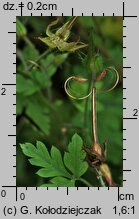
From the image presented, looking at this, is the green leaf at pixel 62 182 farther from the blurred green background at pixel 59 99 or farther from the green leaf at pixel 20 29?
the green leaf at pixel 20 29

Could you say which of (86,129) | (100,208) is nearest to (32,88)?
(86,129)

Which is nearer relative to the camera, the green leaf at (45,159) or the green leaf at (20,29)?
the green leaf at (45,159)

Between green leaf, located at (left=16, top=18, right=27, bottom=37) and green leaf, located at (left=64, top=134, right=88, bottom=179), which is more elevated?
green leaf, located at (left=16, top=18, right=27, bottom=37)

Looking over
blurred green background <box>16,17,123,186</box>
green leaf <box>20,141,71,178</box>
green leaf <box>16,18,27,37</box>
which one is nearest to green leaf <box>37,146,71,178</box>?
green leaf <box>20,141,71,178</box>

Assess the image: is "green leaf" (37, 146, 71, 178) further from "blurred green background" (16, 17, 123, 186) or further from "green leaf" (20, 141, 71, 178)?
"blurred green background" (16, 17, 123, 186)

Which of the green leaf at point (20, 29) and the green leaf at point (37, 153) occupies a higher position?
the green leaf at point (20, 29)

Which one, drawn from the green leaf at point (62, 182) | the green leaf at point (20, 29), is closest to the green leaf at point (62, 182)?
the green leaf at point (62, 182)

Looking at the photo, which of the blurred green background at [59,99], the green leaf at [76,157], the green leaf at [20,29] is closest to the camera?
the green leaf at [76,157]
